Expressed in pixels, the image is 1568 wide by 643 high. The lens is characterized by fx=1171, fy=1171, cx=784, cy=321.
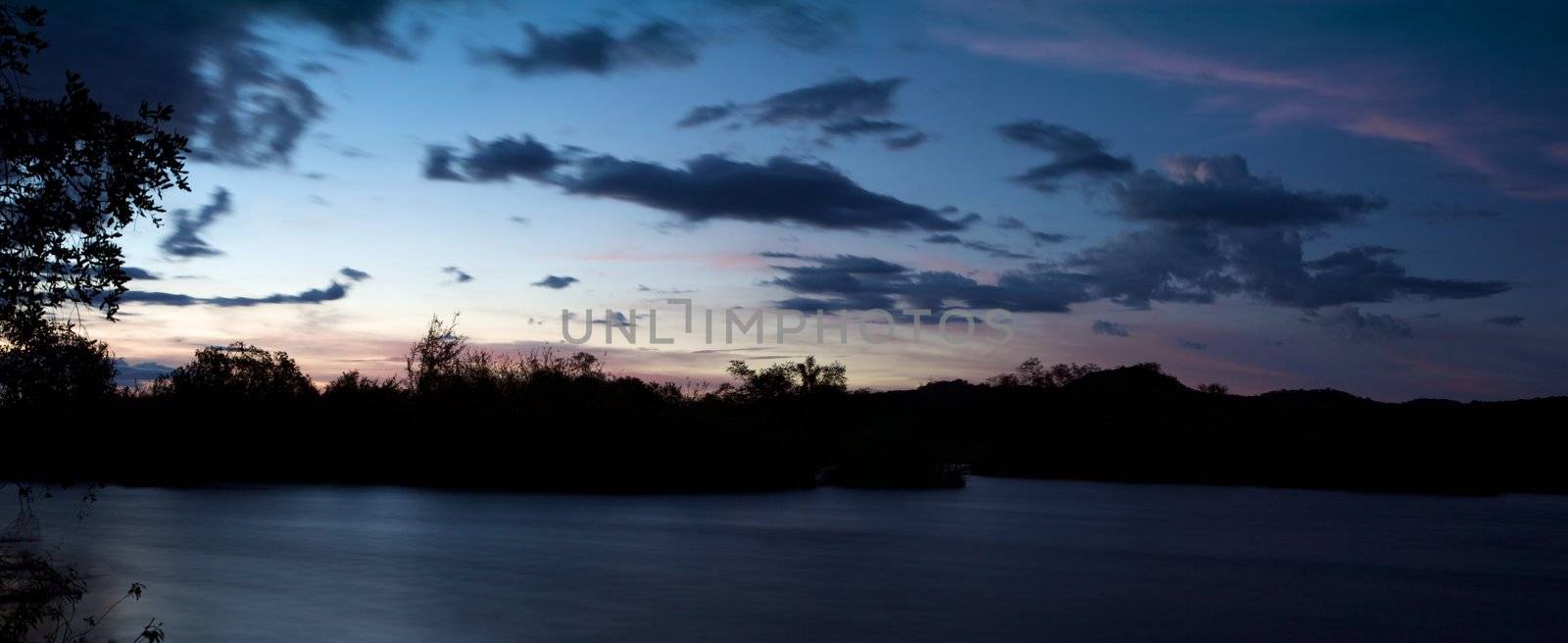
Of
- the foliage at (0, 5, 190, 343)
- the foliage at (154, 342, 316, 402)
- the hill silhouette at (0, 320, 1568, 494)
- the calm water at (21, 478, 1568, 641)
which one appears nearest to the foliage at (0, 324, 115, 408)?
the foliage at (0, 5, 190, 343)

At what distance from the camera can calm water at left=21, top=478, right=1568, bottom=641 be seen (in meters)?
17.2

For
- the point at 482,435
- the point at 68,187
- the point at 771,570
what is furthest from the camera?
the point at 482,435

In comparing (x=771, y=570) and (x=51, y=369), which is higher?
(x=51, y=369)

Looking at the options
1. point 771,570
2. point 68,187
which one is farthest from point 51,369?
point 771,570

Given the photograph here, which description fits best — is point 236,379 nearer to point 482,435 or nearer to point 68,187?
point 482,435

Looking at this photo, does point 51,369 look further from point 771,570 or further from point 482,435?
point 482,435

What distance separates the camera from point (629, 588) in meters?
20.9

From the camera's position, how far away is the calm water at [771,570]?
56.3ft

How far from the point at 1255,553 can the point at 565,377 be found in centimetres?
2707

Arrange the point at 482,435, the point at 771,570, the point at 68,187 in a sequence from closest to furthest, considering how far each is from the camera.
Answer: the point at 68,187 < the point at 771,570 < the point at 482,435

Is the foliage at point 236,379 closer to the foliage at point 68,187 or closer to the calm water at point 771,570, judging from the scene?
the calm water at point 771,570

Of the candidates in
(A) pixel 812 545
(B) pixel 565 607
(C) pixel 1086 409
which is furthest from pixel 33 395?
(C) pixel 1086 409

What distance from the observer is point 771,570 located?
935 inches

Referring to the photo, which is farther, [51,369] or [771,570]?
[771,570]
